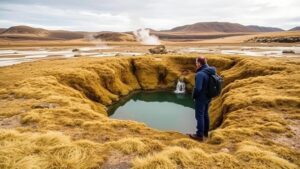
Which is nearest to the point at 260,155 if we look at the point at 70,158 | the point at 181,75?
the point at 70,158

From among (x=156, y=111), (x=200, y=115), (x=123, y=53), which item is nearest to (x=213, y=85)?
(x=200, y=115)

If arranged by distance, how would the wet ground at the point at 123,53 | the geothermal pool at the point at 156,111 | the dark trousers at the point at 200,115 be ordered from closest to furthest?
the dark trousers at the point at 200,115, the geothermal pool at the point at 156,111, the wet ground at the point at 123,53

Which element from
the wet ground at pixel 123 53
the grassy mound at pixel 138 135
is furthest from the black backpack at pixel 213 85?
the wet ground at pixel 123 53

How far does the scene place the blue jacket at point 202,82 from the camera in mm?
14844

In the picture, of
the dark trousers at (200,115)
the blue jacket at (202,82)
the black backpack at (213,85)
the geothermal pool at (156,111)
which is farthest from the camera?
the geothermal pool at (156,111)

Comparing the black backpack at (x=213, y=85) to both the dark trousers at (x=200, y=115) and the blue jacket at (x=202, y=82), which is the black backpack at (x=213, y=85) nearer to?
the blue jacket at (x=202, y=82)

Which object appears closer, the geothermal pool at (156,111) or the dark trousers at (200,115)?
the dark trousers at (200,115)

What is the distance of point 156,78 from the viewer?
57688 mm

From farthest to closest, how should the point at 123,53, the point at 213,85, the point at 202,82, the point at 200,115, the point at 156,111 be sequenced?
the point at 123,53
the point at 156,111
the point at 200,115
the point at 213,85
the point at 202,82

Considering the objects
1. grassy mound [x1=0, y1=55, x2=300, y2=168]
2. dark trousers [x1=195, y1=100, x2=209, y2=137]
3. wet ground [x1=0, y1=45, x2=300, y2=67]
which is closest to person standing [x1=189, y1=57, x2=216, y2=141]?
dark trousers [x1=195, y1=100, x2=209, y2=137]

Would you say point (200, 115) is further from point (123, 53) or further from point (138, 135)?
point (123, 53)

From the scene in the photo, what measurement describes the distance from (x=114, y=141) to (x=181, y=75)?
4305 cm

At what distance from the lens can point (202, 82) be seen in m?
15.0

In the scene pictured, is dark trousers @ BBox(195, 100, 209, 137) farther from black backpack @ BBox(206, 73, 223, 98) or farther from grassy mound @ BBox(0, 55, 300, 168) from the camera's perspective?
black backpack @ BBox(206, 73, 223, 98)
